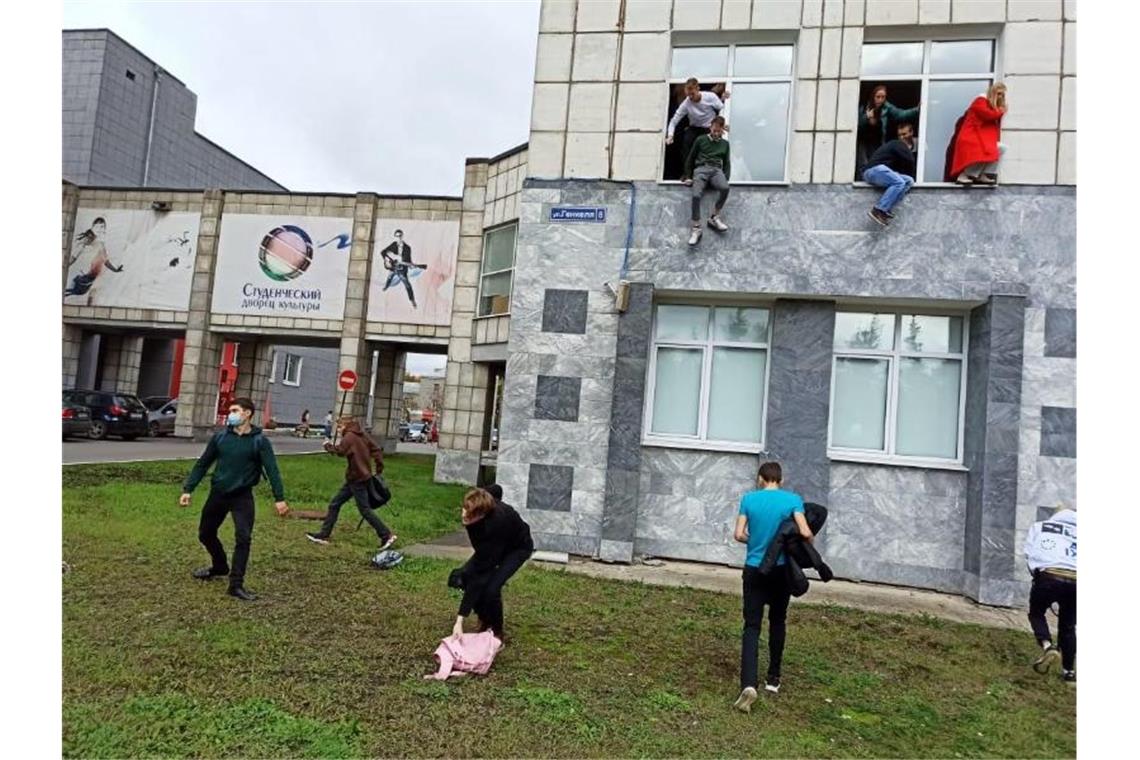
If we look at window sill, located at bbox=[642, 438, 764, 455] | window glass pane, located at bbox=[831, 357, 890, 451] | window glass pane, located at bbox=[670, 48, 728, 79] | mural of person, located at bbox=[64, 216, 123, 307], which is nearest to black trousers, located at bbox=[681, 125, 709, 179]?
window glass pane, located at bbox=[670, 48, 728, 79]

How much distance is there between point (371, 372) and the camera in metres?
26.8

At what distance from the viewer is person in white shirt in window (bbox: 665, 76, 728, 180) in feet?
31.4

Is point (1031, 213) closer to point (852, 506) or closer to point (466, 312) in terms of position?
point (852, 506)

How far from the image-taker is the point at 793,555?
5254mm

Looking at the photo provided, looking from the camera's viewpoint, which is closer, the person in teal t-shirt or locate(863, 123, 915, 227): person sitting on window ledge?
the person in teal t-shirt

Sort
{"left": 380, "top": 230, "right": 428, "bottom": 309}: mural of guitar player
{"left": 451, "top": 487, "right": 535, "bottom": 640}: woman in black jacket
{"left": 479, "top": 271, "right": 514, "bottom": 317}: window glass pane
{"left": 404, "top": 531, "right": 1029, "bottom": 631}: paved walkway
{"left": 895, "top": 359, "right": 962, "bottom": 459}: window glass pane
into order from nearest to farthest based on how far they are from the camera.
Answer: {"left": 451, "top": 487, "right": 535, "bottom": 640}: woman in black jacket, {"left": 404, "top": 531, "right": 1029, "bottom": 631}: paved walkway, {"left": 895, "top": 359, "right": 962, "bottom": 459}: window glass pane, {"left": 479, "top": 271, "right": 514, "bottom": 317}: window glass pane, {"left": 380, "top": 230, "right": 428, "bottom": 309}: mural of guitar player

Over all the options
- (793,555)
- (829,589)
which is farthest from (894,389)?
(793,555)

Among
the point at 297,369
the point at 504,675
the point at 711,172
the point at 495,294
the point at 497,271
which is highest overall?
the point at 497,271

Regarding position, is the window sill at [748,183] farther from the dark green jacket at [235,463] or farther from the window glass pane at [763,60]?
the dark green jacket at [235,463]

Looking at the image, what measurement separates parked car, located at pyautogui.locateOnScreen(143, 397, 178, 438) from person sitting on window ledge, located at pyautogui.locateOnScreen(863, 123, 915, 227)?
25527 millimetres

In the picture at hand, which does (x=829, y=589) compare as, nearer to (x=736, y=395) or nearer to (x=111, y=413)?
(x=736, y=395)

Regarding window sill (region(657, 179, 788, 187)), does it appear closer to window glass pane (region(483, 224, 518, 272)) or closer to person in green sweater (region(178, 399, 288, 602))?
person in green sweater (region(178, 399, 288, 602))

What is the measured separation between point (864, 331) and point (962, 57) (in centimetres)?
376

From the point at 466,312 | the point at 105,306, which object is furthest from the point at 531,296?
the point at 105,306
